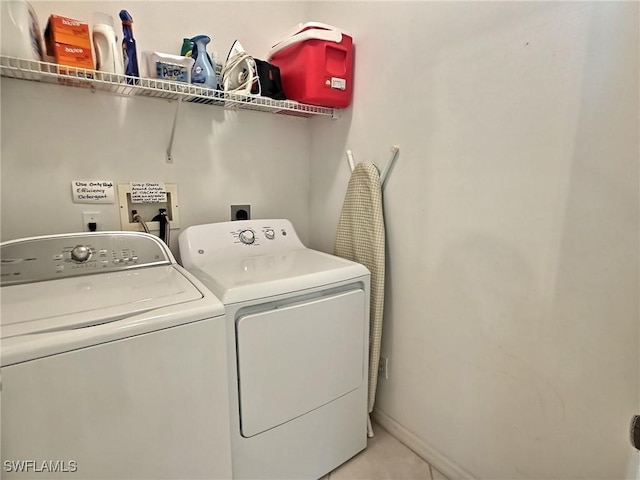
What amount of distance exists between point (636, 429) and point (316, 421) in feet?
3.25

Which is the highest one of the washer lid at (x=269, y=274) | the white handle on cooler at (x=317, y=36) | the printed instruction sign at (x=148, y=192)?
the white handle on cooler at (x=317, y=36)

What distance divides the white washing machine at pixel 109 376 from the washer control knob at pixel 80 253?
0.26 feet

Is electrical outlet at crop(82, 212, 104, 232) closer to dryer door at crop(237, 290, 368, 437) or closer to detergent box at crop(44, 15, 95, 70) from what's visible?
detergent box at crop(44, 15, 95, 70)

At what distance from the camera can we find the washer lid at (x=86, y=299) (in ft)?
2.70

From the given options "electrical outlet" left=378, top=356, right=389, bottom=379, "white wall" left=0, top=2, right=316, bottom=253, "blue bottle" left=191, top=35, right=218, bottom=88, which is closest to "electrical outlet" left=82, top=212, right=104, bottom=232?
"white wall" left=0, top=2, right=316, bottom=253

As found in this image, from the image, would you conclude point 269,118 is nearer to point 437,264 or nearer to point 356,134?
point 356,134

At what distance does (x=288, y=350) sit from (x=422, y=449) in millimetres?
835

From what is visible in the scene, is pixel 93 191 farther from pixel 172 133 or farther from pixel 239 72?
pixel 239 72

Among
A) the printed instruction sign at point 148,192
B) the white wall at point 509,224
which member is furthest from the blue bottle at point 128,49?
the white wall at point 509,224

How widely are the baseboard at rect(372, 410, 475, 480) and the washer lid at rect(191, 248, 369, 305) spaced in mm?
791

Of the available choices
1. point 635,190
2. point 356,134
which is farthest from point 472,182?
point 356,134

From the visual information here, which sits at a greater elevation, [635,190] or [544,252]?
[635,190]

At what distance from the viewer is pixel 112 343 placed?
83 cm

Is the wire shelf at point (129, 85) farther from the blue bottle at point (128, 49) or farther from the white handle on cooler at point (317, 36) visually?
the white handle on cooler at point (317, 36)
